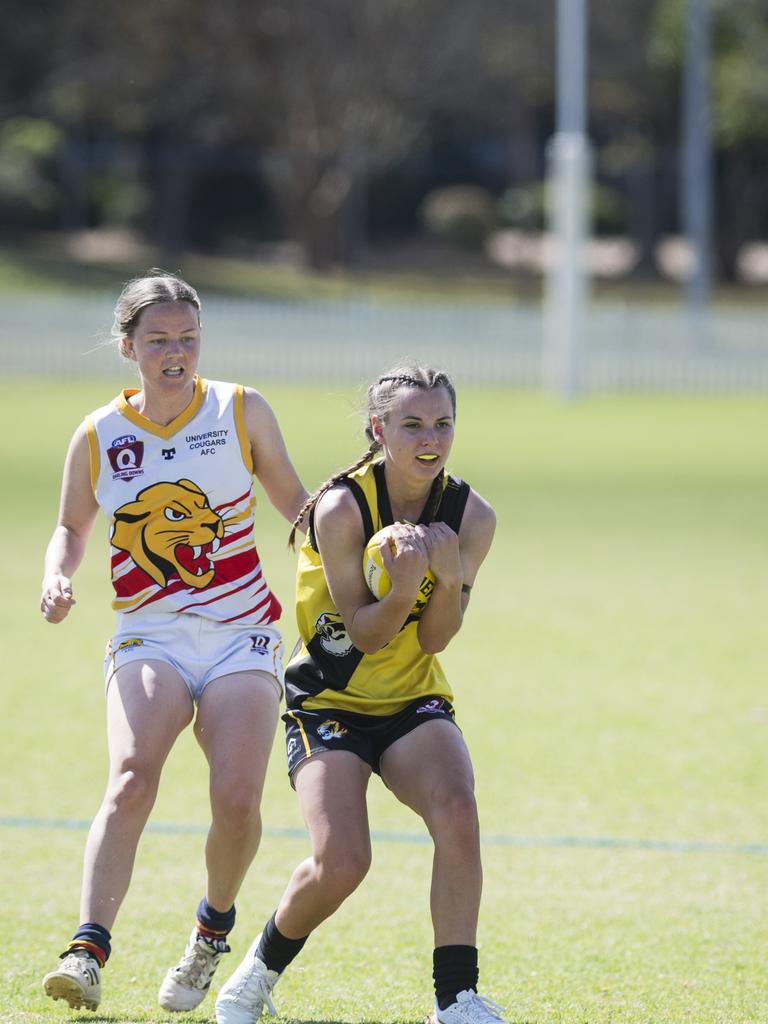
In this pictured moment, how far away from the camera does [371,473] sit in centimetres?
467

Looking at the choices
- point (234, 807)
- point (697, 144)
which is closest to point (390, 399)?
point (234, 807)

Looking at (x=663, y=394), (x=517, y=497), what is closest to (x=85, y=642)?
(x=517, y=497)

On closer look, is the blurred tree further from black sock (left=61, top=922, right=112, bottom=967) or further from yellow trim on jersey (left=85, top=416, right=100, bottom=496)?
black sock (left=61, top=922, right=112, bottom=967)

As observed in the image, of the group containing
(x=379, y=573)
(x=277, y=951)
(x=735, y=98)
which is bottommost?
(x=277, y=951)

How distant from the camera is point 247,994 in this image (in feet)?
14.5

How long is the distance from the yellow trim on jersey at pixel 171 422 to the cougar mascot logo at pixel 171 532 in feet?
0.57

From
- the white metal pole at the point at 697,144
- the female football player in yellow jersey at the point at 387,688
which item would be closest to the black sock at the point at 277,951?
the female football player in yellow jersey at the point at 387,688

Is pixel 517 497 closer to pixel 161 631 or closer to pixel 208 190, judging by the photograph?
pixel 161 631

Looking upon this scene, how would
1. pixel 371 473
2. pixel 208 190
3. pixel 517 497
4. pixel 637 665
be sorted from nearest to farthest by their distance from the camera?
pixel 371 473, pixel 637 665, pixel 517 497, pixel 208 190

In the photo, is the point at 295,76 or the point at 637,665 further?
the point at 295,76

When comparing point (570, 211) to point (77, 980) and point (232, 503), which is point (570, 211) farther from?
point (77, 980)

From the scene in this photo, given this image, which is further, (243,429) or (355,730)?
(243,429)

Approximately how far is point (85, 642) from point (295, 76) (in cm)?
4081

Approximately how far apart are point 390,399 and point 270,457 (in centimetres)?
58
